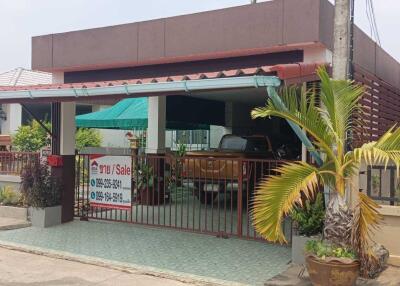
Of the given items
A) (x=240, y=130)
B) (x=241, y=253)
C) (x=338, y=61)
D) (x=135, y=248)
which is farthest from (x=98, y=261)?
(x=240, y=130)

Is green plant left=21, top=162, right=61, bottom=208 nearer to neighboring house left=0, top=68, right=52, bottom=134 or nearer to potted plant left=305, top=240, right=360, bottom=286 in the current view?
potted plant left=305, top=240, right=360, bottom=286

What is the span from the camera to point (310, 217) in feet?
23.6

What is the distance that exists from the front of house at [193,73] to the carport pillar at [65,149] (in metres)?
0.02

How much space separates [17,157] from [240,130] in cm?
748

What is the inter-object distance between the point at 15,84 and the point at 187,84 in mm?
23194

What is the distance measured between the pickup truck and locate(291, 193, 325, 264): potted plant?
1520mm

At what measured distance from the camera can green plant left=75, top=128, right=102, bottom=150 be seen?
79.3 ft

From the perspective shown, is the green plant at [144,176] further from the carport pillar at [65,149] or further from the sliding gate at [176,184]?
the carport pillar at [65,149]

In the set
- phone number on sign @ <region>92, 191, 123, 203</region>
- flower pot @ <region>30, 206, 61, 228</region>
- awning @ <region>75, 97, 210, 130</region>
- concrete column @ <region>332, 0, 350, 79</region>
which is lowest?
flower pot @ <region>30, 206, 61, 228</region>

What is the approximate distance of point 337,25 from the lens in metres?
6.58

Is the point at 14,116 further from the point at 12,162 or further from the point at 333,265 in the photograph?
the point at 333,265

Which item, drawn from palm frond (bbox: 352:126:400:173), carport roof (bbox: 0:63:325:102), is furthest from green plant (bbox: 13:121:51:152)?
palm frond (bbox: 352:126:400:173)

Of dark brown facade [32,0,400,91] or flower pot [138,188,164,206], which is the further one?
flower pot [138,188,164,206]

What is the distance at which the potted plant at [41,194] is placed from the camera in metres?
9.98
